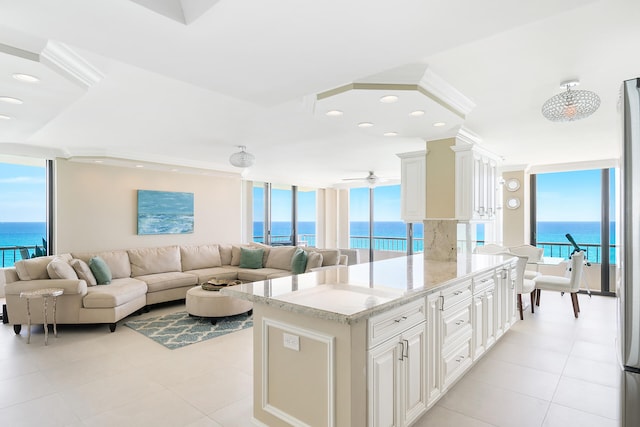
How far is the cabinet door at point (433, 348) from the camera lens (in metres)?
2.41

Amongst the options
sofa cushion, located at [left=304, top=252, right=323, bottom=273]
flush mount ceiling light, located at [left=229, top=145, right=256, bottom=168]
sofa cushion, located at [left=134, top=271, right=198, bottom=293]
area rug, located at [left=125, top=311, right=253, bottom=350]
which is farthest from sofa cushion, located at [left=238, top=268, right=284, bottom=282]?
flush mount ceiling light, located at [left=229, top=145, right=256, bottom=168]

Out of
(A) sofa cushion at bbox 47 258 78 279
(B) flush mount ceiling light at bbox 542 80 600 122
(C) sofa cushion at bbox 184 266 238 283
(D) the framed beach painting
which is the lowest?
(C) sofa cushion at bbox 184 266 238 283

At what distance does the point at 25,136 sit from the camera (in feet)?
13.6

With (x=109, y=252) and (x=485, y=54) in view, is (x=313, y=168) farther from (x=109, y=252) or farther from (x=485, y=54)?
(x=485, y=54)

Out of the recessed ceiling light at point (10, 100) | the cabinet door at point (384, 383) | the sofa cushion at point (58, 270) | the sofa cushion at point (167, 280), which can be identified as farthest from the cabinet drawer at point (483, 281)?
the sofa cushion at point (58, 270)

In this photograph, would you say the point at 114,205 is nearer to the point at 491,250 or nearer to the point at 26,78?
the point at 26,78

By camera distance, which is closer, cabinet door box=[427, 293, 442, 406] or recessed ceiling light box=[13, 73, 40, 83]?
recessed ceiling light box=[13, 73, 40, 83]

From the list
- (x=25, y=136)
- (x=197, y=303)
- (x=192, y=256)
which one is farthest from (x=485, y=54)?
(x=192, y=256)

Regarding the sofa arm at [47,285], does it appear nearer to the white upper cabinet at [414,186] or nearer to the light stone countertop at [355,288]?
the light stone countertop at [355,288]

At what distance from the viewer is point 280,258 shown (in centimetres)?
673

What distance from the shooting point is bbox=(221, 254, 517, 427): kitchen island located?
184cm

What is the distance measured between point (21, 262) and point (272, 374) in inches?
156

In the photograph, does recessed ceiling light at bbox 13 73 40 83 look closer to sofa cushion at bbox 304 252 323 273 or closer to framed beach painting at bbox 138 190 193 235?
framed beach painting at bbox 138 190 193 235

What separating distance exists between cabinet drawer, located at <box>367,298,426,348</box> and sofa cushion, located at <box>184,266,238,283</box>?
4.49m
